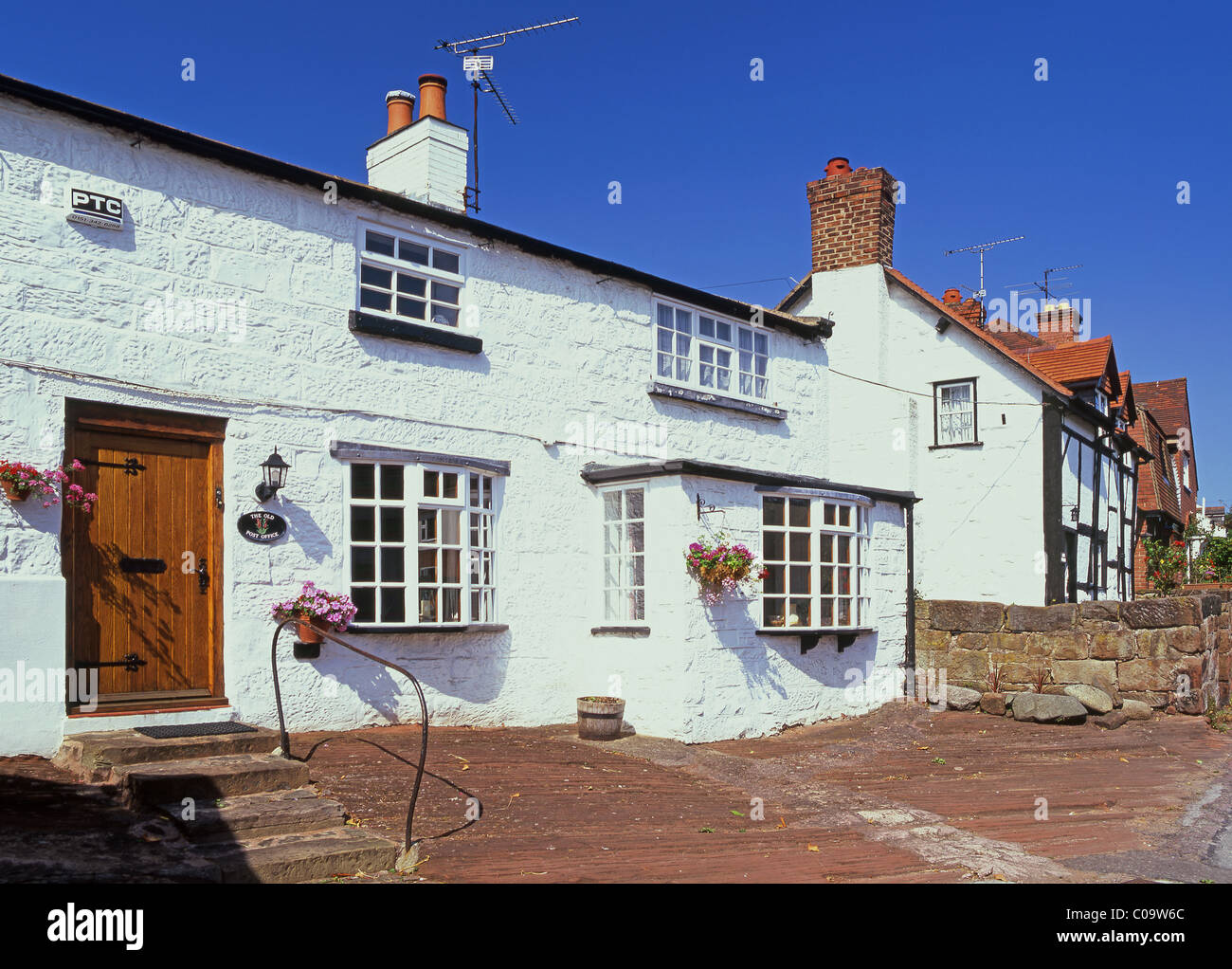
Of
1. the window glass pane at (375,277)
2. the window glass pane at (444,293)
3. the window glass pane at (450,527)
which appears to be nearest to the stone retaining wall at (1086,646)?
the window glass pane at (450,527)

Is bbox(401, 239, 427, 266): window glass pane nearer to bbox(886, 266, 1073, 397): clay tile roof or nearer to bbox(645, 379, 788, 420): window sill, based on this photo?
bbox(645, 379, 788, 420): window sill

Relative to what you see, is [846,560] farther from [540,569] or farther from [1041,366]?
[1041,366]

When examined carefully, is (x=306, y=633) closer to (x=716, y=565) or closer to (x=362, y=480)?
(x=362, y=480)

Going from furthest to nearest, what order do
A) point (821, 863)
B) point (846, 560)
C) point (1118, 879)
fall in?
point (846, 560) < point (821, 863) < point (1118, 879)

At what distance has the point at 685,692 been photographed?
430 inches

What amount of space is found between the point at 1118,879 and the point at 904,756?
4786 millimetres

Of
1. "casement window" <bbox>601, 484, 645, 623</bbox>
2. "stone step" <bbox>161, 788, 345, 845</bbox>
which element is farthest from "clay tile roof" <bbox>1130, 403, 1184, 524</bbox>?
"stone step" <bbox>161, 788, 345, 845</bbox>

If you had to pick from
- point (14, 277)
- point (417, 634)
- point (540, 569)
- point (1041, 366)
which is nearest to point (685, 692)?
point (540, 569)

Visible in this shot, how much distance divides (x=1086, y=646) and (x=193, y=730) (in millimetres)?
11720

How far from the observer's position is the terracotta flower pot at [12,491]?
25.6 ft

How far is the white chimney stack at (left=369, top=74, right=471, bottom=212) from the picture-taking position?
1170cm

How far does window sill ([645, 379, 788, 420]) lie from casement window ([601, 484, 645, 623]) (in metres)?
1.77

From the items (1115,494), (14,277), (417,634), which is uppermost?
(14,277)

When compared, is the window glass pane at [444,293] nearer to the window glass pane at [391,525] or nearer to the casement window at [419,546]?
the casement window at [419,546]
